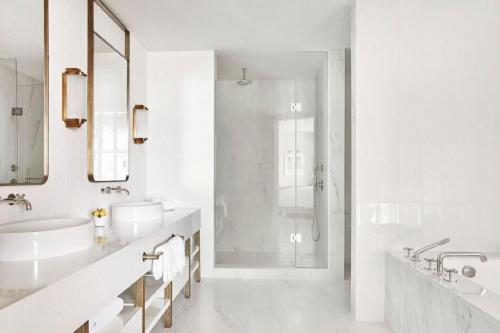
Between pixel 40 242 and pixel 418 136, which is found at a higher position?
pixel 418 136

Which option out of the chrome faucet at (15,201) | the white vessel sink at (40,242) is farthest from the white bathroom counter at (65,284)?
the chrome faucet at (15,201)

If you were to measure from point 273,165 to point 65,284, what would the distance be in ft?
10.6

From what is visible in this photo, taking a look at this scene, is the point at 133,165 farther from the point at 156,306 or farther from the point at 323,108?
the point at 323,108

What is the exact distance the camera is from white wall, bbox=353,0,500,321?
273 cm

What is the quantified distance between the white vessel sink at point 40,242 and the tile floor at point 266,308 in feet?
3.96

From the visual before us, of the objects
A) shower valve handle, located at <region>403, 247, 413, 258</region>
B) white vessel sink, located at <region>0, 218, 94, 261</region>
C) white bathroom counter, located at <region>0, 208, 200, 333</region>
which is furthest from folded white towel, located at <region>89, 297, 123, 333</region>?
shower valve handle, located at <region>403, 247, 413, 258</region>

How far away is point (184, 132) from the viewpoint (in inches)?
157

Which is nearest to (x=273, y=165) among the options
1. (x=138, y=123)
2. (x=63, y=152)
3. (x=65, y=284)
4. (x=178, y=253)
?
(x=138, y=123)

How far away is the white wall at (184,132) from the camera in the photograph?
13.0ft

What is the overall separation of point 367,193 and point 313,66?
191cm

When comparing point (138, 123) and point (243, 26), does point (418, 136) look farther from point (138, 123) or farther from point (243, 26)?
point (138, 123)

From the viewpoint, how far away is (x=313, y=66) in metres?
4.11

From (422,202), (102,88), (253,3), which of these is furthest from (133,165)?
(422,202)

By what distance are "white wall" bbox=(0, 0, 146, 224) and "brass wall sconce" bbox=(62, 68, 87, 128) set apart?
4 centimetres
